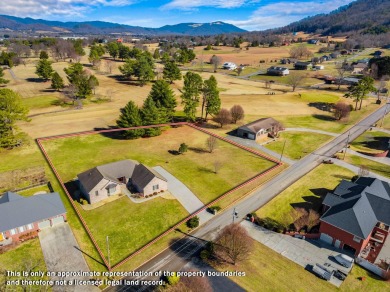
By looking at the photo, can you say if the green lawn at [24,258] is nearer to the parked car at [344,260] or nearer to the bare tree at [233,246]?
Result: the bare tree at [233,246]

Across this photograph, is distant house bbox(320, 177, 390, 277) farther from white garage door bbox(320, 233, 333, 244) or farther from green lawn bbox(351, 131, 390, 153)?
green lawn bbox(351, 131, 390, 153)

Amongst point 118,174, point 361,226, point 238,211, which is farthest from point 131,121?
point 361,226

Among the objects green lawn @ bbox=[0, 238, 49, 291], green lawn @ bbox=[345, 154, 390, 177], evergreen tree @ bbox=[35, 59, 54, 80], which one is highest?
evergreen tree @ bbox=[35, 59, 54, 80]

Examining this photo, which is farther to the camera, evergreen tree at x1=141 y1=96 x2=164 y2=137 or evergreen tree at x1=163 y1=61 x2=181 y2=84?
evergreen tree at x1=163 y1=61 x2=181 y2=84

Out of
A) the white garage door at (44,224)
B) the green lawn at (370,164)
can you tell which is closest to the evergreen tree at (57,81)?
the white garage door at (44,224)

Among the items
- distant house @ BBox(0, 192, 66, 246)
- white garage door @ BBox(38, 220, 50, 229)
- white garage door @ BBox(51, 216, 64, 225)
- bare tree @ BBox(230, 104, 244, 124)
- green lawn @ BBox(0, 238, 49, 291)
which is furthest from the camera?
bare tree @ BBox(230, 104, 244, 124)

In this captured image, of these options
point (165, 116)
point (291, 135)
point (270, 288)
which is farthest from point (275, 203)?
point (165, 116)

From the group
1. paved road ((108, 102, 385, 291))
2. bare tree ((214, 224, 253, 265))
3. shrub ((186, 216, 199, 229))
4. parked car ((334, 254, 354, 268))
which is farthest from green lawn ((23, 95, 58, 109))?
parked car ((334, 254, 354, 268))

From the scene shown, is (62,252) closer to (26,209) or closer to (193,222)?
(26,209)
